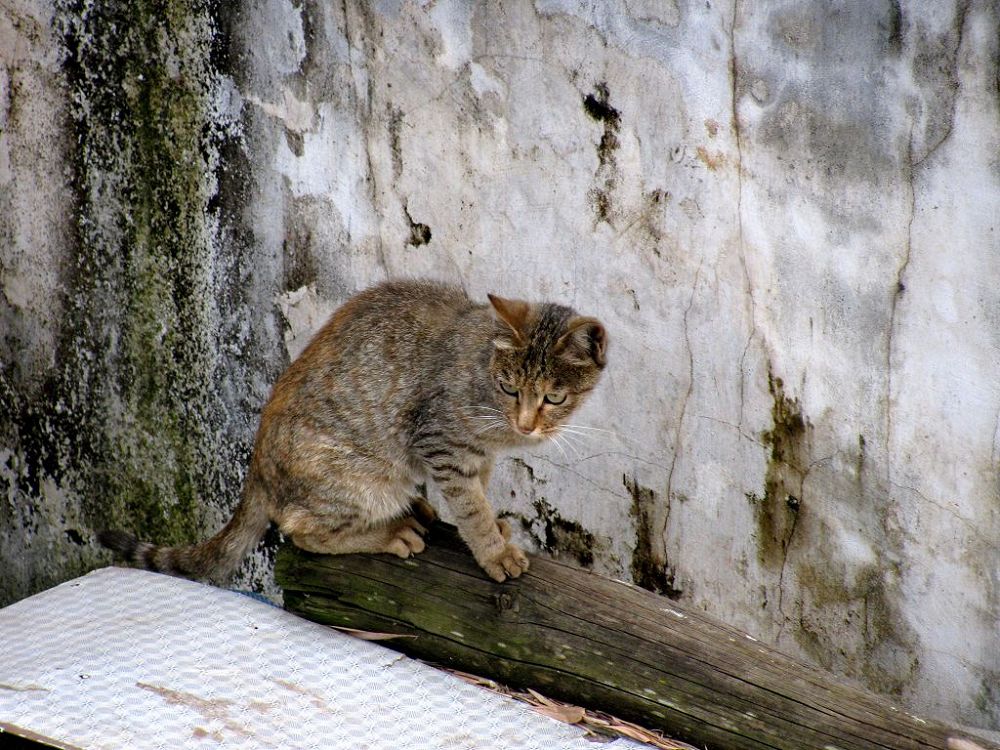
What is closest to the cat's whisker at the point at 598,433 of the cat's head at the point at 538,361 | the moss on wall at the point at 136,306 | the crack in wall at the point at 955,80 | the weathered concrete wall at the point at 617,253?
the weathered concrete wall at the point at 617,253

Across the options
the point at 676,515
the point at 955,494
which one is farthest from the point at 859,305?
the point at 676,515

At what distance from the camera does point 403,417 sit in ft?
12.3

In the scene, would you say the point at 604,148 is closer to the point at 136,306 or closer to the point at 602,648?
the point at 602,648

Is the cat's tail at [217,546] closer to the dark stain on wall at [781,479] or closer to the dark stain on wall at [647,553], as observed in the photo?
the dark stain on wall at [647,553]

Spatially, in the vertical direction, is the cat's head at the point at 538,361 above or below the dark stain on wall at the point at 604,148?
below

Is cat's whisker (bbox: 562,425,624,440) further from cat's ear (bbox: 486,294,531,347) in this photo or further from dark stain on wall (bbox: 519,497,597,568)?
A: cat's ear (bbox: 486,294,531,347)

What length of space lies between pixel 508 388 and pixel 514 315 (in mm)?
250

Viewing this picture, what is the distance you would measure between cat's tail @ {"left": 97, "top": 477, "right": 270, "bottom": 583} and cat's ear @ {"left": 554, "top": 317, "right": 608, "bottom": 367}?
4.05 feet

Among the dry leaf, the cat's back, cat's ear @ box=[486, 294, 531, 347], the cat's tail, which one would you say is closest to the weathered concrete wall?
the cat's back

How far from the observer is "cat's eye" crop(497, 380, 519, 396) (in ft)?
11.8

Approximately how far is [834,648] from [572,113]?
224cm

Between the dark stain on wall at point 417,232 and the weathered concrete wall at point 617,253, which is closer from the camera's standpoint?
the weathered concrete wall at point 617,253

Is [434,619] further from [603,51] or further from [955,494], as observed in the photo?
[603,51]

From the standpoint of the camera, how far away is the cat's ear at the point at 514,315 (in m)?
3.47
